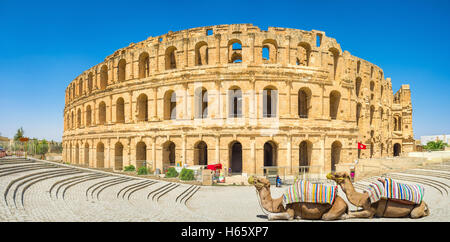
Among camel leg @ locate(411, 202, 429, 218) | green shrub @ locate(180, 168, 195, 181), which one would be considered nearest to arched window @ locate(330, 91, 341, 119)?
green shrub @ locate(180, 168, 195, 181)

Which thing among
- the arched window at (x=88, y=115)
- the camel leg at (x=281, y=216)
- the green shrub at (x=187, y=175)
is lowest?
the green shrub at (x=187, y=175)

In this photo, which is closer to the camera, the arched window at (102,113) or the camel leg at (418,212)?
the camel leg at (418,212)

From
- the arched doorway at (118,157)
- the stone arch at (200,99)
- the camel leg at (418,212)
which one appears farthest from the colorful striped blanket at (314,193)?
the arched doorway at (118,157)

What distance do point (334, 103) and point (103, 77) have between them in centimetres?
2853

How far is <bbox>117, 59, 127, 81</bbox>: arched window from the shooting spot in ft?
97.7

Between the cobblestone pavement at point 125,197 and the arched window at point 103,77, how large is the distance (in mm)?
15882

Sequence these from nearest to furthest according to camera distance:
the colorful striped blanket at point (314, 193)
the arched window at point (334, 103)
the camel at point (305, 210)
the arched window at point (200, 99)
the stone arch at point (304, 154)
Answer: the colorful striped blanket at point (314, 193) → the camel at point (305, 210) → the arched window at point (200, 99) → the stone arch at point (304, 154) → the arched window at point (334, 103)

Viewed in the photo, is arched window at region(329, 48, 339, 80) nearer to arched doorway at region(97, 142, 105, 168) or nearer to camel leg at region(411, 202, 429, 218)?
camel leg at region(411, 202, 429, 218)

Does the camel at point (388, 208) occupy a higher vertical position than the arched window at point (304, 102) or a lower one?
lower

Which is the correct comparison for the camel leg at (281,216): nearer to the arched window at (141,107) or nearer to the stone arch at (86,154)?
the arched window at (141,107)

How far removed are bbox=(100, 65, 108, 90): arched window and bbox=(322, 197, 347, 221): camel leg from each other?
1222 inches

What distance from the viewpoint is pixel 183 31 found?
28359 mm

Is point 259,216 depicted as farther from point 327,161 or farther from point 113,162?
point 113,162

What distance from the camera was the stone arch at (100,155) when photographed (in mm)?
31175
